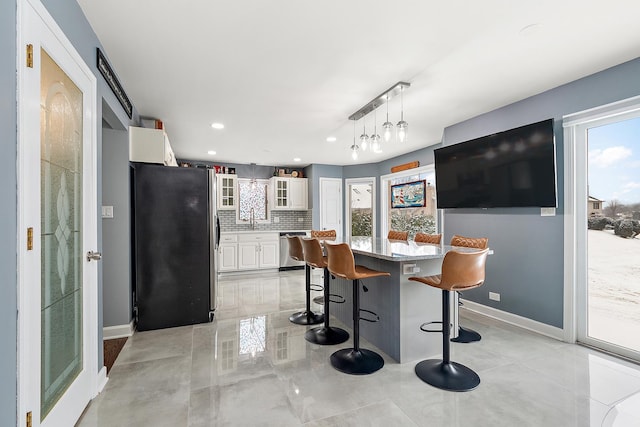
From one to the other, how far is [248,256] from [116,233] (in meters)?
3.36

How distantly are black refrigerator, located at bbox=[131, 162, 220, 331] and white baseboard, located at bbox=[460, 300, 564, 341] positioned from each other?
3.19m

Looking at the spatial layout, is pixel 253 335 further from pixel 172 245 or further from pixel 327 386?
pixel 172 245

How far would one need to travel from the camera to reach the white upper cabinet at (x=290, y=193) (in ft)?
22.7

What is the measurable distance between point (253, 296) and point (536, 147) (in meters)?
4.04

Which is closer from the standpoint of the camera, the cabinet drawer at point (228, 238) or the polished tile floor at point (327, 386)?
the polished tile floor at point (327, 386)

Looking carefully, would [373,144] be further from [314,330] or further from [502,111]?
[314,330]

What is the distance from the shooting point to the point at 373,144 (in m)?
3.22

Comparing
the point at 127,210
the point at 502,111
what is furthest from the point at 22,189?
the point at 502,111

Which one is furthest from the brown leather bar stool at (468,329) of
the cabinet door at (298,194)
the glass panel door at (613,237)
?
the cabinet door at (298,194)

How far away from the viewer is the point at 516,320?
3297mm

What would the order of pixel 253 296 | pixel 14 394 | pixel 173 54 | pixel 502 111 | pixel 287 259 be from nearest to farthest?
1. pixel 14 394
2. pixel 173 54
3. pixel 502 111
4. pixel 253 296
5. pixel 287 259

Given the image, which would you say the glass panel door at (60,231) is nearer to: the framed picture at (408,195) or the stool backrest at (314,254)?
the stool backrest at (314,254)

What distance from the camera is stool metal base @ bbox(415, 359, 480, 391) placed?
2115 millimetres

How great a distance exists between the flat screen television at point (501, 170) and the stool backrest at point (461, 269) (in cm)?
145
